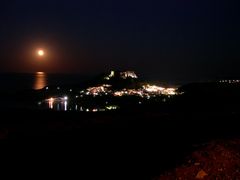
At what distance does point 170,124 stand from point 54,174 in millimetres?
7754

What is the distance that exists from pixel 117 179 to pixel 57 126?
729cm

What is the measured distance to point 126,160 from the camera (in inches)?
360

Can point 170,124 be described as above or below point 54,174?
above

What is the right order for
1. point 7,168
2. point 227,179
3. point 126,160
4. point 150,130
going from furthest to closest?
1. point 150,130
2. point 126,160
3. point 7,168
4. point 227,179

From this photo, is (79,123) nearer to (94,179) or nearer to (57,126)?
(57,126)

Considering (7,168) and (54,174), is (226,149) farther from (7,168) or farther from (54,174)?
(7,168)

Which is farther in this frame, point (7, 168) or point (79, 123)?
point (79, 123)

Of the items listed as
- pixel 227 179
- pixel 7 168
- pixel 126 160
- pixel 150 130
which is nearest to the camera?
pixel 227 179

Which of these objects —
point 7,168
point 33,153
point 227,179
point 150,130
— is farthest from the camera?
point 150,130

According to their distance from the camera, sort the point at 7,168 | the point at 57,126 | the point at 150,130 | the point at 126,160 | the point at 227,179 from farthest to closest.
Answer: the point at 57,126, the point at 150,130, the point at 126,160, the point at 7,168, the point at 227,179

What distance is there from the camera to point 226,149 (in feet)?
31.6

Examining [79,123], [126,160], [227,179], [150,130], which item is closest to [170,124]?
[150,130]

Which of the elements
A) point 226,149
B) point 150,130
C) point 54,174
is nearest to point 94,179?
point 54,174

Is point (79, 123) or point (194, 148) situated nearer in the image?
point (194, 148)
